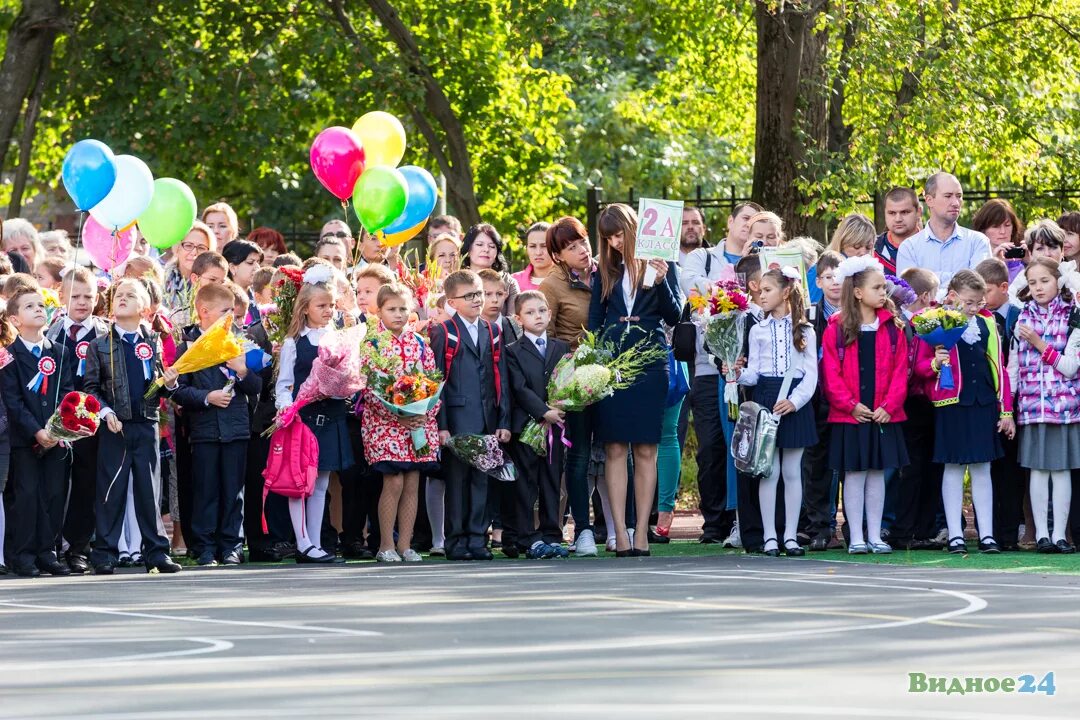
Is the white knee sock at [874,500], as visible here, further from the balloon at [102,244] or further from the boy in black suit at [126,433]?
the balloon at [102,244]

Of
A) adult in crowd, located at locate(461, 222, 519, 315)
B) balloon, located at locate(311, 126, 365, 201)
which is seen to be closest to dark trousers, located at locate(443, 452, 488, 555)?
adult in crowd, located at locate(461, 222, 519, 315)

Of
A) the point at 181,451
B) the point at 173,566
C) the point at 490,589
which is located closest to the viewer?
the point at 490,589

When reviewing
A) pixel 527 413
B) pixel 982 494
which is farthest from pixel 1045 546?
pixel 527 413

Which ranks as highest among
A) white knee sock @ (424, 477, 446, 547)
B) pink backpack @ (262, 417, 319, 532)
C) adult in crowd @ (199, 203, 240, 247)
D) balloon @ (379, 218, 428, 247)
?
adult in crowd @ (199, 203, 240, 247)

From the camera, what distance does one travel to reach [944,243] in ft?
44.1

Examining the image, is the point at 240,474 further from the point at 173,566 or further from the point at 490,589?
the point at 490,589

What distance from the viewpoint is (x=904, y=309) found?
507 inches

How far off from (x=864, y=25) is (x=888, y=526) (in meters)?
7.83

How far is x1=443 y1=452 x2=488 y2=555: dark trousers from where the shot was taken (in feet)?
41.0

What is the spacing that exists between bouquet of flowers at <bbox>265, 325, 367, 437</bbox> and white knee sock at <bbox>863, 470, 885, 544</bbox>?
3.36m

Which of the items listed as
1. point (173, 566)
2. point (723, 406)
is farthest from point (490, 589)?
point (723, 406)

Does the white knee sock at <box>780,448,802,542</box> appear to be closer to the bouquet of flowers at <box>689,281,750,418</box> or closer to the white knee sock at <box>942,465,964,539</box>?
the bouquet of flowers at <box>689,281,750,418</box>

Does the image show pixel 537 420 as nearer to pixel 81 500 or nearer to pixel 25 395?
pixel 81 500

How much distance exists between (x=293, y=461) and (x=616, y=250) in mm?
2488
